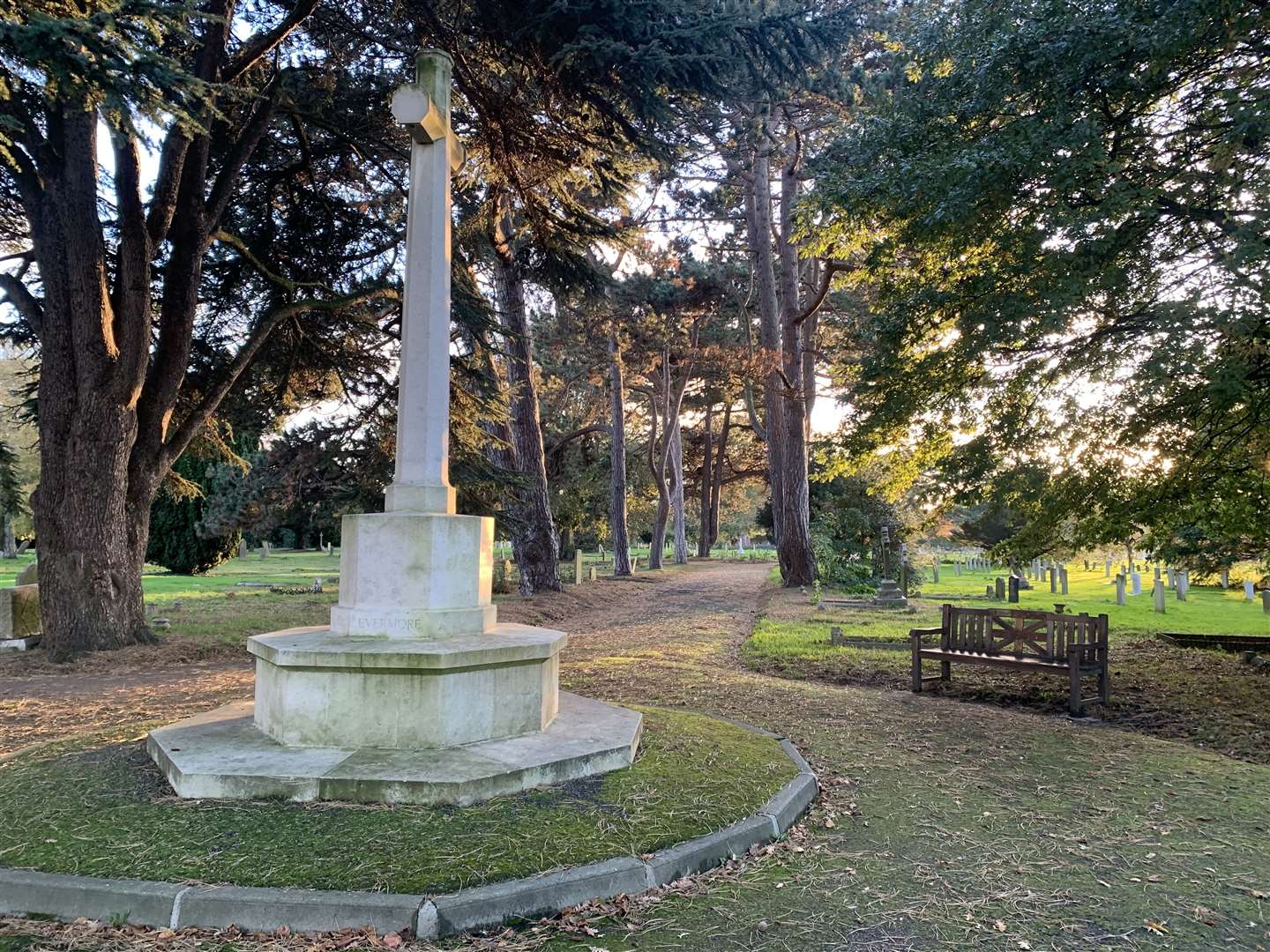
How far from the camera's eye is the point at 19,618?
11.6m

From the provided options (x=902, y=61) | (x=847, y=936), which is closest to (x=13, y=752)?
(x=847, y=936)

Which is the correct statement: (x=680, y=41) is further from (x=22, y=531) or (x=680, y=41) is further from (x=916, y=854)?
(x=22, y=531)

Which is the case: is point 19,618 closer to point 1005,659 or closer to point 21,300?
point 21,300

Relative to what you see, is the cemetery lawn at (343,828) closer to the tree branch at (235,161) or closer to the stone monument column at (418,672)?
the stone monument column at (418,672)

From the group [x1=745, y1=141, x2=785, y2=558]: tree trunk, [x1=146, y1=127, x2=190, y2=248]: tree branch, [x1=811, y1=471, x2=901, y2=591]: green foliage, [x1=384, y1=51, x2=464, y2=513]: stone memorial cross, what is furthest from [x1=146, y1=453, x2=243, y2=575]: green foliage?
[x1=384, y1=51, x2=464, y2=513]: stone memorial cross

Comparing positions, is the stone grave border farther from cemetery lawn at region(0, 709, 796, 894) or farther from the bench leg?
the bench leg

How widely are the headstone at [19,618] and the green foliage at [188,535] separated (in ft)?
54.5

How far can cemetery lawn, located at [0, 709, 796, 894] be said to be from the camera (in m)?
3.50

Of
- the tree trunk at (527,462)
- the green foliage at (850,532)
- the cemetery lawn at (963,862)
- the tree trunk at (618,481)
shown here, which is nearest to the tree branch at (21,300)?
the cemetery lawn at (963,862)

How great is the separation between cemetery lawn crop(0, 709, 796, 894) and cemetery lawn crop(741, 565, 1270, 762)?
196 inches

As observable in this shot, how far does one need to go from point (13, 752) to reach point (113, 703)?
2.67 metres

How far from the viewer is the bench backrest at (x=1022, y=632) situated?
8.43 m

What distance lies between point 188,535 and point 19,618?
20.0m

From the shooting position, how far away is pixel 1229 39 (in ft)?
21.6
